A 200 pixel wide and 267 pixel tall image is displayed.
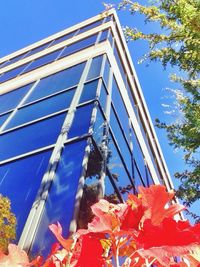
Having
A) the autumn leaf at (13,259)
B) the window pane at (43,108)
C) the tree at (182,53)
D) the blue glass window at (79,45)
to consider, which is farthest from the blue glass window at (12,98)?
the autumn leaf at (13,259)

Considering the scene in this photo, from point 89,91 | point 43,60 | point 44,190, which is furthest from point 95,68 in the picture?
point 44,190

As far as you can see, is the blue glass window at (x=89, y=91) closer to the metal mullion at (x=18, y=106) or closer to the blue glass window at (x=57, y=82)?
the blue glass window at (x=57, y=82)

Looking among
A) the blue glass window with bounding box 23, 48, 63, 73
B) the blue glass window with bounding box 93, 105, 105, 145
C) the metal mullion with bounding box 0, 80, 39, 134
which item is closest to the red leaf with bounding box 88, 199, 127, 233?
the blue glass window with bounding box 93, 105, 105, 145

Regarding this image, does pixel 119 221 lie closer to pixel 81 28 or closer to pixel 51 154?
pixel 51 154

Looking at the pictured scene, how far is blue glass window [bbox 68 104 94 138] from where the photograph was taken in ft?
16.6

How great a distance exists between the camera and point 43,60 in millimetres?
10281

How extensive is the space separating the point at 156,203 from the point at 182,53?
5.15 m

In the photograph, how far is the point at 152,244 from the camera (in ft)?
2.76

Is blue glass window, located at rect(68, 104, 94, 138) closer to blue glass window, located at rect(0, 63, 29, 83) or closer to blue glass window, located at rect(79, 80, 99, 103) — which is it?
blue glass window, located at rect(79, 80, 99, 103)

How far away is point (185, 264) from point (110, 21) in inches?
410

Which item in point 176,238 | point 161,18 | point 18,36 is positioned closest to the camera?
point 176,238

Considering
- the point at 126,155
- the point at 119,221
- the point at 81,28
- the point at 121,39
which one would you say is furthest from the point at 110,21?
the point at 119,221

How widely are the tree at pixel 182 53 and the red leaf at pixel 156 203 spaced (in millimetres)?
4070

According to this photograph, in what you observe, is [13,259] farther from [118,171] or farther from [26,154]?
[118,171]
